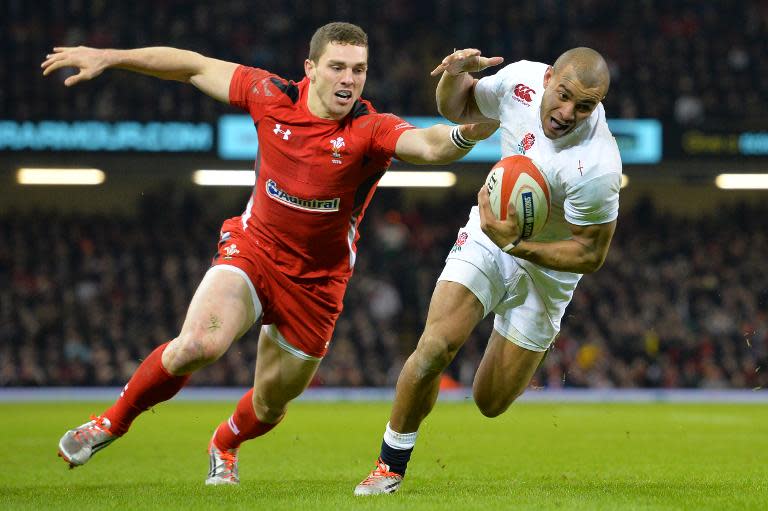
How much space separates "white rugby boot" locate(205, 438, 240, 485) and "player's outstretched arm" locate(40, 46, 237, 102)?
7.50 feet

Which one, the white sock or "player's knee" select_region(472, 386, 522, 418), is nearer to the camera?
the white sock

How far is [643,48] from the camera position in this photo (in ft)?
75.2

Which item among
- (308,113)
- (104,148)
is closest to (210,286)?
(308,113)

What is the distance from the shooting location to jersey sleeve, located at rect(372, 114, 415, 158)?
20.6 feet

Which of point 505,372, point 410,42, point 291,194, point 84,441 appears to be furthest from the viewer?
point 410,42

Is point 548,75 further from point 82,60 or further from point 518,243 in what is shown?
point 82,60

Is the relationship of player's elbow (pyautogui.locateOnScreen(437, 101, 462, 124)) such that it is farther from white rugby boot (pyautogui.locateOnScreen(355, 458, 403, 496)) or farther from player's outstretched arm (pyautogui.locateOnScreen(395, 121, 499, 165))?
white rugby boot (pyautogui.locateOnScreen(355, 458, 403, 496))

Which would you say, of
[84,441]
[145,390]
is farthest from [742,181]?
[84,441]

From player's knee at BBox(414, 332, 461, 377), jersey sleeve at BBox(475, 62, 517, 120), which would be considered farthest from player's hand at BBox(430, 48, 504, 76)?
player's knee at BBox(414, 332, 461, 377)

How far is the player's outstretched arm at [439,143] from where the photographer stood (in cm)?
605

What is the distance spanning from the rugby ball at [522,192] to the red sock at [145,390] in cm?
197

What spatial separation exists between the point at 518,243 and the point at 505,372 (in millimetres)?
1153

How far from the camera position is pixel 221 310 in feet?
19.6

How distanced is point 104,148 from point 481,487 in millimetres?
15505
